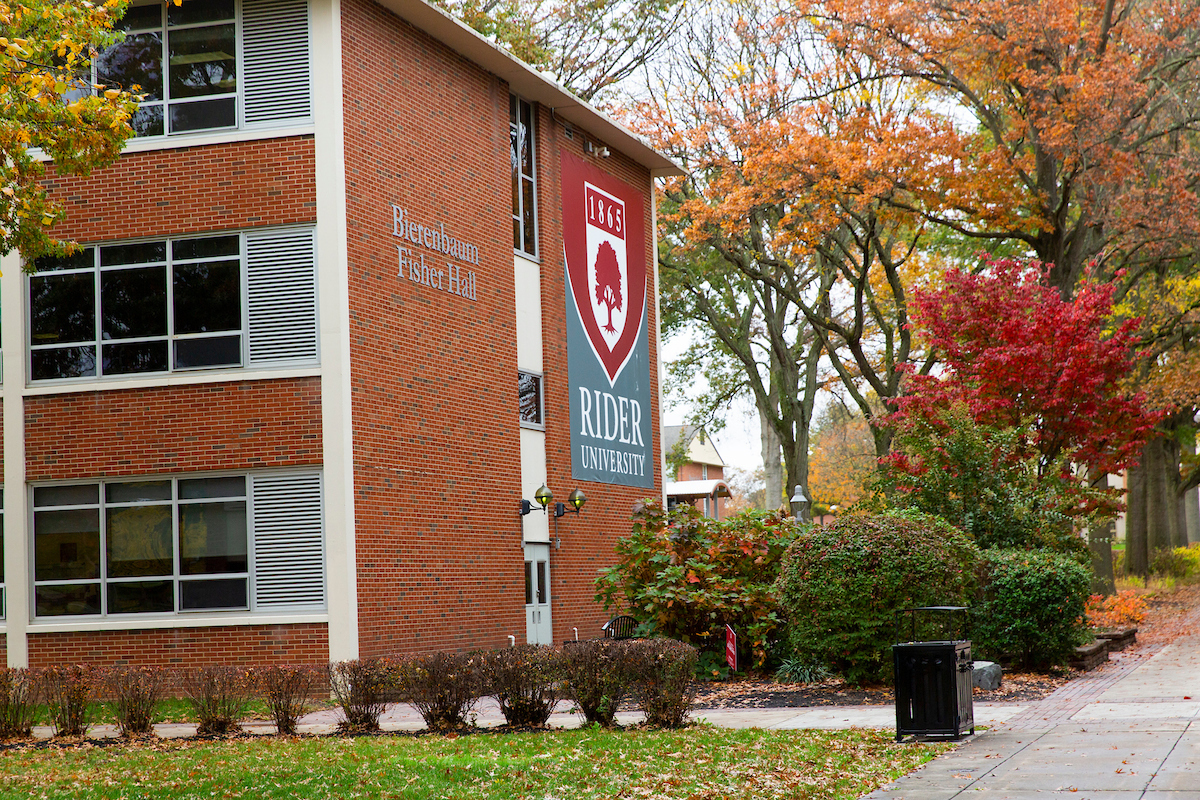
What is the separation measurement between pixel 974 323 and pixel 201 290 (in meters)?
13.1

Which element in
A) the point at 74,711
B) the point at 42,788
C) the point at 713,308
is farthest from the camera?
the point at 713,308

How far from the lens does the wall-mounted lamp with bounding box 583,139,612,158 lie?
25.0 metres

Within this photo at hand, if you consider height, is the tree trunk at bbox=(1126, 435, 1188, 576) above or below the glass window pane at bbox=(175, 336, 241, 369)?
below

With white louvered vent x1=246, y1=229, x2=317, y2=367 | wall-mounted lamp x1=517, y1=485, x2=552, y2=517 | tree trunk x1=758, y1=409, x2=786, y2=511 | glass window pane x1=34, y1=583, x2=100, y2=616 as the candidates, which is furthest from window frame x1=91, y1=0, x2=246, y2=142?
tree trunk x1=758, y1=409, x2=786, y2=511

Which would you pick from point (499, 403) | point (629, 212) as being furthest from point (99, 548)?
point (629, 212)

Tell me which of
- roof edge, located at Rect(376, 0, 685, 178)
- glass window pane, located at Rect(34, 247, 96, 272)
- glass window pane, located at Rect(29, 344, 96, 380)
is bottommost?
glass window pane, located at Rect(29, 344, 96, 380)

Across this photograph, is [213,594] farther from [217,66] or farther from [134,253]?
[217,66]

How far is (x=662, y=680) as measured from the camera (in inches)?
480

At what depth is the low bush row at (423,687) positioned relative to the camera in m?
12.3

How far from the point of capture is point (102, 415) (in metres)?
17.4

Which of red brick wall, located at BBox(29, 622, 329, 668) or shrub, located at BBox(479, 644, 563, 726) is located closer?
shrub, located at BBox(479, 644, 563, 726)

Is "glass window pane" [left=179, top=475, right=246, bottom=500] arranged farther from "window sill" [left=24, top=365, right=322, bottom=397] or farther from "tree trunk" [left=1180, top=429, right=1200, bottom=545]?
"tree trunk" [left=1180, top=429, right=1200, bottom=545]

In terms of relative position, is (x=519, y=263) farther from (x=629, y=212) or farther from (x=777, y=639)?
(x=777, y=639)

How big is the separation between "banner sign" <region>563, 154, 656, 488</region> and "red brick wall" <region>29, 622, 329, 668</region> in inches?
312
